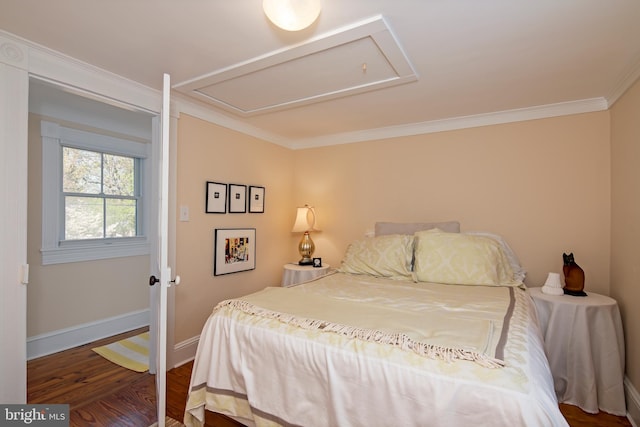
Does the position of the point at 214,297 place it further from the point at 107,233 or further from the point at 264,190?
the point at 107,233

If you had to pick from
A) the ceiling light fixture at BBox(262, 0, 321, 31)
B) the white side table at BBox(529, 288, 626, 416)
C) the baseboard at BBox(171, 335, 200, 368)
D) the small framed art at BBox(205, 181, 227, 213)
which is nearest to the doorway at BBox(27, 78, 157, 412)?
the small framed art at BBox(205, 181, 227, 213)

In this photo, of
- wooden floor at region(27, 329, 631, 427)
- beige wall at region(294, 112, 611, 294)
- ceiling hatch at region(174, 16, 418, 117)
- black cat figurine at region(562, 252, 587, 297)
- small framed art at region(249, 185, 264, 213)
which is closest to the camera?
ceiling hatch at region(174, 16, 418, 117)

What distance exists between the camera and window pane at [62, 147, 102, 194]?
125 inches

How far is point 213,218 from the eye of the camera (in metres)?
3.00

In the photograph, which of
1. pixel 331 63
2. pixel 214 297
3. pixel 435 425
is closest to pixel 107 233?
pixel 214 297

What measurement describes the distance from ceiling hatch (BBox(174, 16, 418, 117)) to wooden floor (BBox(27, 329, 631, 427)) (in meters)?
2.18

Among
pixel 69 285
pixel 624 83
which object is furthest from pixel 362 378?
pixel 69 285

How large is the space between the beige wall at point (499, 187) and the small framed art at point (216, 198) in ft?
3.99

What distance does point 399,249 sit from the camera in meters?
2.77

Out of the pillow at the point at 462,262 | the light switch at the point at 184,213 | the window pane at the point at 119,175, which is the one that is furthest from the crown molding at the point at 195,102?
the window pane at the point at 119,175

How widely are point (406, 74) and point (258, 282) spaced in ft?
8.18

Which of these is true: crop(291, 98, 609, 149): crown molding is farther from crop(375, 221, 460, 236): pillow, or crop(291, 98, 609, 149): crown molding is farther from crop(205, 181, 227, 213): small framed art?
crop(205, 181, 227, 213): small framed art

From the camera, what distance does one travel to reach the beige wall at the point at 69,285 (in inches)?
112

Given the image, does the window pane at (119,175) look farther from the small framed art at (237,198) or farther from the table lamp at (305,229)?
the table lamp at (305,229)
